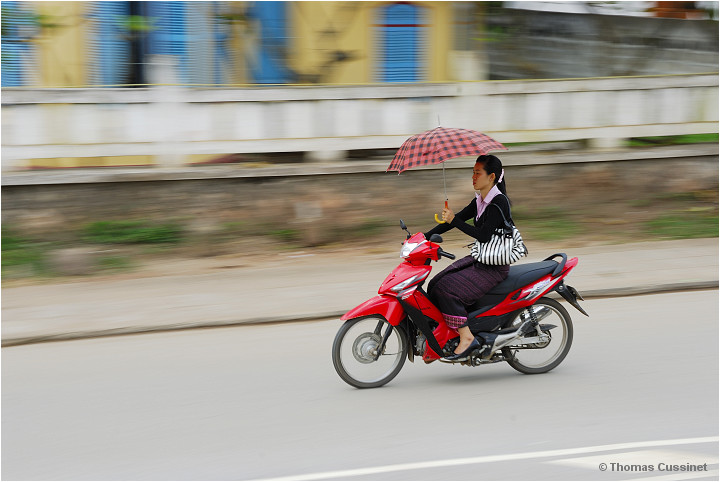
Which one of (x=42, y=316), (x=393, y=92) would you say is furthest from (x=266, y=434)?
(x=393, y=92)

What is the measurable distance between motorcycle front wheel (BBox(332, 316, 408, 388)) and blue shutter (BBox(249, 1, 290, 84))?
24.4 feet

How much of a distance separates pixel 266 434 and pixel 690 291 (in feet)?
18.0

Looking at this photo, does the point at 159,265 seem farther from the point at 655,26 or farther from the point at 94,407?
the point at 655,26

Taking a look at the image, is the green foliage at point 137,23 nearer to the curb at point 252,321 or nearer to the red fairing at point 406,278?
the curb at point 252,321

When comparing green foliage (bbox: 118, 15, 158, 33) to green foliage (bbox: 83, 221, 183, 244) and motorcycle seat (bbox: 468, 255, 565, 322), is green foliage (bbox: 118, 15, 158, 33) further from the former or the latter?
motorcycle seat (bbox: 468, 255, 565, 322)

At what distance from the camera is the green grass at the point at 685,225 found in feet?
34.4

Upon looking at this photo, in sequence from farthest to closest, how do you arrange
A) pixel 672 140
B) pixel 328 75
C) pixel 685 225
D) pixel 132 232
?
pixel 328 75 < pixel 672 140 < pixel 685 225 < pixel 132 232

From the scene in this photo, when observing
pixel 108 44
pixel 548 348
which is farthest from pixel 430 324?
pixel 108 44

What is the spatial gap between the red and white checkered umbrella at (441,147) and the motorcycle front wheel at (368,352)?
944 millimetres

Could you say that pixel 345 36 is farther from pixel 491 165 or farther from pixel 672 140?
pixel 491 165

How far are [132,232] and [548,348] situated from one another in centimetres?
577

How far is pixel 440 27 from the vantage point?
12734 millimetres

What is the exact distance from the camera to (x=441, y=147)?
5.09 m

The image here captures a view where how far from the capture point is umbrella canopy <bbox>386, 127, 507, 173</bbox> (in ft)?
16.6
